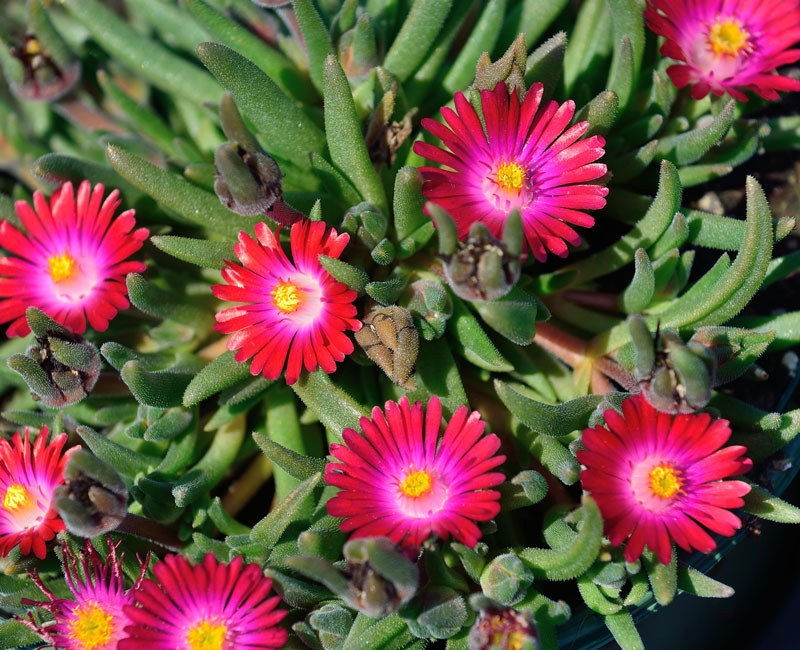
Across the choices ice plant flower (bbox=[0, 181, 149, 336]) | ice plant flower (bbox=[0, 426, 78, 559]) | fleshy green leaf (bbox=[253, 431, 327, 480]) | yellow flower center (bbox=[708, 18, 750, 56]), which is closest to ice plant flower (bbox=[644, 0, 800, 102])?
yellow flower center (bbox=[708, 18, 750, 56])

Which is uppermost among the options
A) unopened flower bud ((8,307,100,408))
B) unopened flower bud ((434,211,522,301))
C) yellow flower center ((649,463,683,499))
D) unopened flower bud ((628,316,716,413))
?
unopened flower bud ((8,307,100,408))

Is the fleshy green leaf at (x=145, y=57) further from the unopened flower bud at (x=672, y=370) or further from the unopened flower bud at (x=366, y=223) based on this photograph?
the unopened flower bud at (x=672, y=370)

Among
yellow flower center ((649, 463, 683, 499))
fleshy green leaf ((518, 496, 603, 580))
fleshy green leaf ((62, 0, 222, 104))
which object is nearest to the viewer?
fleshy green leaf ((518, 496, 603, 580))

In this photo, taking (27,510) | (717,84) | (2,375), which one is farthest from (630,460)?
(2,375)

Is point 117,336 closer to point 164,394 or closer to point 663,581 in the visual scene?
point 164,394

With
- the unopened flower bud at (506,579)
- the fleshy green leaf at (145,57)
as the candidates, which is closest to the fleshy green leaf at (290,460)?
the unopened flower bud at (506,579)

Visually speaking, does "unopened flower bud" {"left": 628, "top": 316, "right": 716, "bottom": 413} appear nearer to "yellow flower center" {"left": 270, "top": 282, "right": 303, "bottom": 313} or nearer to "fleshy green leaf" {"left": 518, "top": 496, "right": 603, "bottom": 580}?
"fleshy green leaf" {"left": 518, "top": 496, "right": 603, "bottom": 580}

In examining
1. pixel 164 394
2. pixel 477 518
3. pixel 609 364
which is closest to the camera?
pixel 477 518
